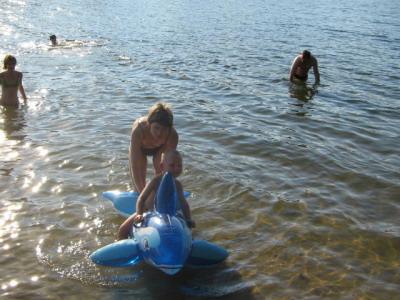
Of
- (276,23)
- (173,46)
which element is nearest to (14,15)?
(173,46)

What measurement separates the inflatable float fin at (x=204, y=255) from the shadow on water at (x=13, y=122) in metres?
6.08

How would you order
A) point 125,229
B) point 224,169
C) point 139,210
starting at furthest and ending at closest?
1. point 224,169
2. point 125,229
3. point 139,210

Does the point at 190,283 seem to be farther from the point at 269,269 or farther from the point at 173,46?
the point at 173,46

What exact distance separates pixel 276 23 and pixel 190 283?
29597 mm

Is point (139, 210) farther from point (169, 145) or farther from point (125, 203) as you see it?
point (169, 145)

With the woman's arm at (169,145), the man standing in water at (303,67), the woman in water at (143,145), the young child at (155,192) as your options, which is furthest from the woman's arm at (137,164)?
the man standing in water at (303,67)

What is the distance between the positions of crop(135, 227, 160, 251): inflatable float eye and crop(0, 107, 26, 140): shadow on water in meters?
5.82

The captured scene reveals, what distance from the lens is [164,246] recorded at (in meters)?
5.13

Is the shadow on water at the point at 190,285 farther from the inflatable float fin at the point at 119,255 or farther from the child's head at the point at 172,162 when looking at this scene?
the child's head at the point at 172,162

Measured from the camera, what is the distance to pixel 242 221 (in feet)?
23.0

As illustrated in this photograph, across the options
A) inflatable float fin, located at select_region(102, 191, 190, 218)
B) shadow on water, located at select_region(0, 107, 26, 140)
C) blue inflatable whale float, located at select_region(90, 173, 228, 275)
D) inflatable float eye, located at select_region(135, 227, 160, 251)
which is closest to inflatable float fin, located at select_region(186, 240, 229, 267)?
blue inflatable whale float, located at select_region(90, 173, 228, 275)

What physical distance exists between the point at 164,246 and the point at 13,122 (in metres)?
7.52

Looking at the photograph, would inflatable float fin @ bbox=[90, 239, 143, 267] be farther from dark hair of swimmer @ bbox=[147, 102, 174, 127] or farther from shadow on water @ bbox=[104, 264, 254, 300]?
dark hair of swimmer @ bbox=[147, 102, 174, 127]

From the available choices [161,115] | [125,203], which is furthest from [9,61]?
[161,115]
